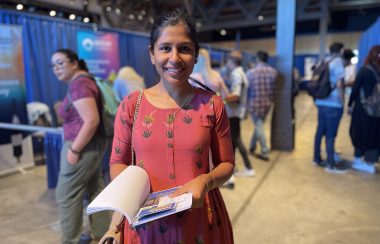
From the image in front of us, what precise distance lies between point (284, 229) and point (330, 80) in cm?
207

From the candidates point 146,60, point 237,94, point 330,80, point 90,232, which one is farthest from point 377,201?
point 146,60

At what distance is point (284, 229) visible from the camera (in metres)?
2.53

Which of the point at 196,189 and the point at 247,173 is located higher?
the point at 196,189

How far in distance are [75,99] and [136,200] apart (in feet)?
3.97

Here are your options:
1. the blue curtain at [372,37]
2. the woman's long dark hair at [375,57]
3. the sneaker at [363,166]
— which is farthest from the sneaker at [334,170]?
the blue curtain at [372,37]

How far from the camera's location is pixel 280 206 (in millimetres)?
2945

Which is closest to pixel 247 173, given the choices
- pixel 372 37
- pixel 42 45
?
pixel 42 45

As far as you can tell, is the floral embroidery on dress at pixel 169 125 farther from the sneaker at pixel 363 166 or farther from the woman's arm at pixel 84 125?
the sneaker at pixel 363 166

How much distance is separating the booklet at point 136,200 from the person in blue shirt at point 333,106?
10.9 ft

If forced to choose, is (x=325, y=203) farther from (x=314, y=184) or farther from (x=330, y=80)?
(x=330, y=80)

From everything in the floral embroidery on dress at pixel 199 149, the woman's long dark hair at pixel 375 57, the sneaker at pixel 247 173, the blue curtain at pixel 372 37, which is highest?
the blue curtain at pixel 372 37

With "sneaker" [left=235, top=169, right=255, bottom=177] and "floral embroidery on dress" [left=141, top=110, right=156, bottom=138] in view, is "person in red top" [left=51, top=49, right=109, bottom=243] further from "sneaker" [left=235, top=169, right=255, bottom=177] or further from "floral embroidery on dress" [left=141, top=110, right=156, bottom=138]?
"sneaker" [left=235, top=169, right=255, bottom=177]

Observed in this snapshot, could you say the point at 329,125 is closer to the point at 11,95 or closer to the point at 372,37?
the point at 372,37

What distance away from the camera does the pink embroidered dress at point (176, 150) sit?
103 centimetres
